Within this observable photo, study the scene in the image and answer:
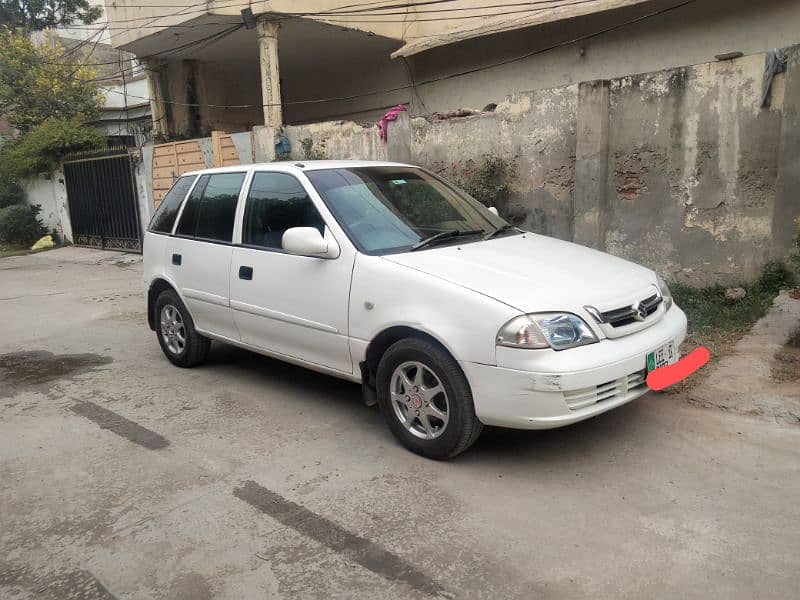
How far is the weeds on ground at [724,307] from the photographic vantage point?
5605 mm

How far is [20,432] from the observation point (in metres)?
4.43

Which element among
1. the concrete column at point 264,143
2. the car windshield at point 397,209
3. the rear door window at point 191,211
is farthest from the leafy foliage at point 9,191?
the car windshield at point 397,209

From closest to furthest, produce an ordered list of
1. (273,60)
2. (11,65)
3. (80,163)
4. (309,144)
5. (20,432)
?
(20,432) → (309,144) → (273,60) → (80,163) → (11,65)

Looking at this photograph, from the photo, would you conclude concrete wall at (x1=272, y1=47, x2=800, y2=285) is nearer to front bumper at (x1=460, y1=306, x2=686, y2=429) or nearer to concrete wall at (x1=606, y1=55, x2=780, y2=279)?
concrete wall at (x1=606, y1=55, x2=780, y2=279)

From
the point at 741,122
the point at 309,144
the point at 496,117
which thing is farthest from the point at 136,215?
the point at 741,122

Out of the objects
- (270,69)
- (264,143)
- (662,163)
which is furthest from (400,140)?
(270,69)

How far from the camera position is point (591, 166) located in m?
7.20

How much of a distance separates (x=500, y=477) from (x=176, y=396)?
9.10ft

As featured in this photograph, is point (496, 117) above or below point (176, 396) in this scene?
above

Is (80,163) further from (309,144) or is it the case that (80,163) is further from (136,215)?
(309,144)

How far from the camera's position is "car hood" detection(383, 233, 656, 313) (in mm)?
3441

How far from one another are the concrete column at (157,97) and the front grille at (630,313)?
52.3ft

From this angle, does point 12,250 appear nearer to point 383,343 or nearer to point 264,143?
point 264,143

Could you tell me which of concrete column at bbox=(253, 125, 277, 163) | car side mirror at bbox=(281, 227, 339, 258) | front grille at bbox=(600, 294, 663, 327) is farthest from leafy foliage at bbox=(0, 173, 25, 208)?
front grille at bbox=(600, 294, 663, 327)
